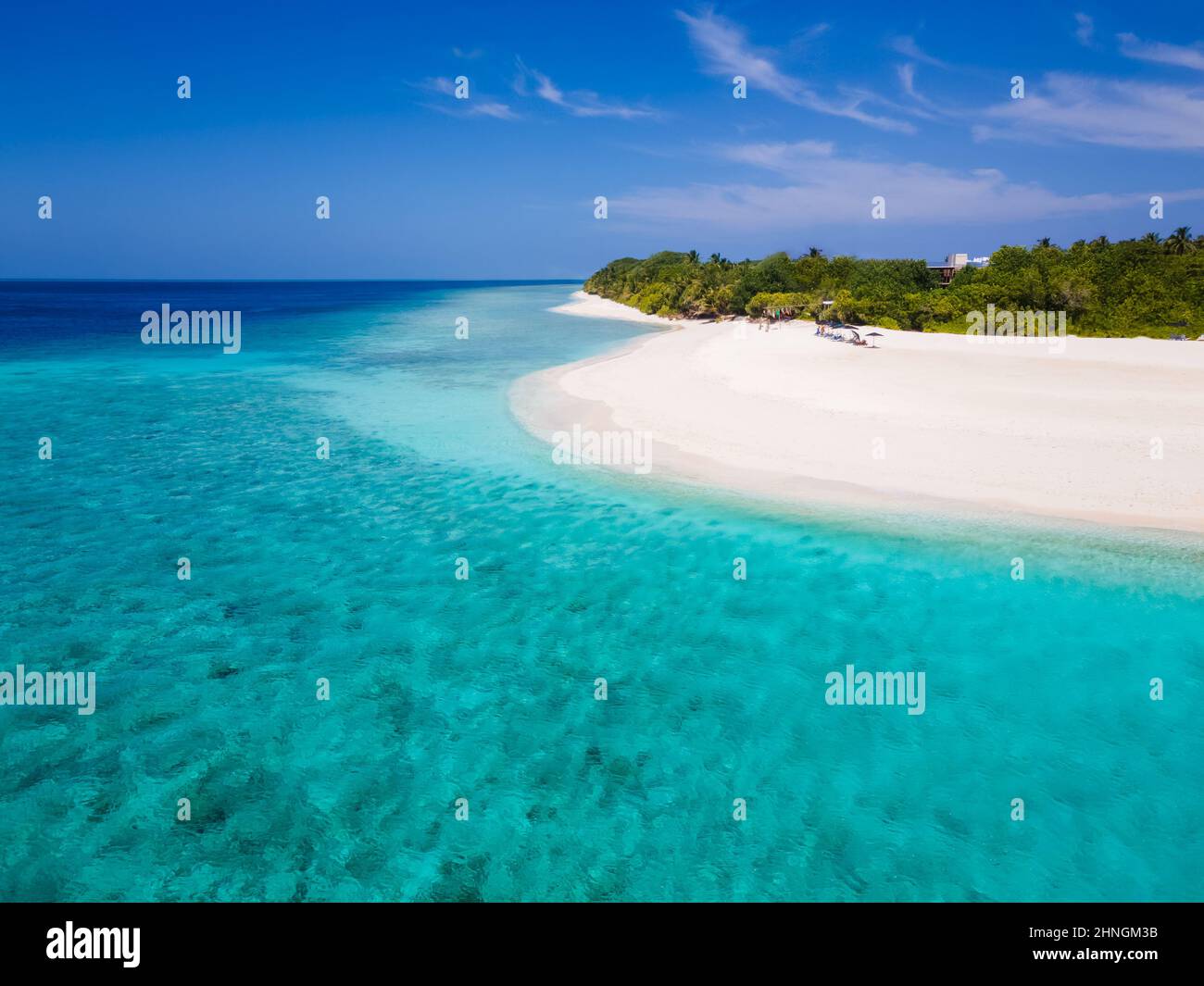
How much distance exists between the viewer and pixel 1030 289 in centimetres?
5131

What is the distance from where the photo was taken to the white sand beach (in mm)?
17266

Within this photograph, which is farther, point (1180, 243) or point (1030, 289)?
point (1180, 243)

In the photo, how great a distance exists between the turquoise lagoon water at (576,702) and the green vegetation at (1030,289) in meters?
43.6

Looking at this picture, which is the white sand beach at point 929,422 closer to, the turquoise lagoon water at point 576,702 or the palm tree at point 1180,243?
the turquoise lagoon water at point 576,702

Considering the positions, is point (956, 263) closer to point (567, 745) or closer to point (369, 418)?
point (369, 418)

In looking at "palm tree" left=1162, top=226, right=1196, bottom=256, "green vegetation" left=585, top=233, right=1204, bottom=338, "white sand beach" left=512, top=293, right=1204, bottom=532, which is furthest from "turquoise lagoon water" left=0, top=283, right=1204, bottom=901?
"palm tree" left=1162, top=226, right=1196, bottom=256

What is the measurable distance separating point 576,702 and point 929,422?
714 inches

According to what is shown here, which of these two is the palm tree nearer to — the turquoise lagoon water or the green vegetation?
the green vegetation

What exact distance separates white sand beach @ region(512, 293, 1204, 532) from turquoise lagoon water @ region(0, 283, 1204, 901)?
6.96 feet

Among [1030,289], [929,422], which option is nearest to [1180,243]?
[1030,289]

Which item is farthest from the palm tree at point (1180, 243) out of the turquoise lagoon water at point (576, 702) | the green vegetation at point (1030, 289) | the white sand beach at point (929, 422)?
the turquoise lagoon water at point (576, 702)

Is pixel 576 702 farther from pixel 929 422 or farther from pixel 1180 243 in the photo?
pixel 1180 243
